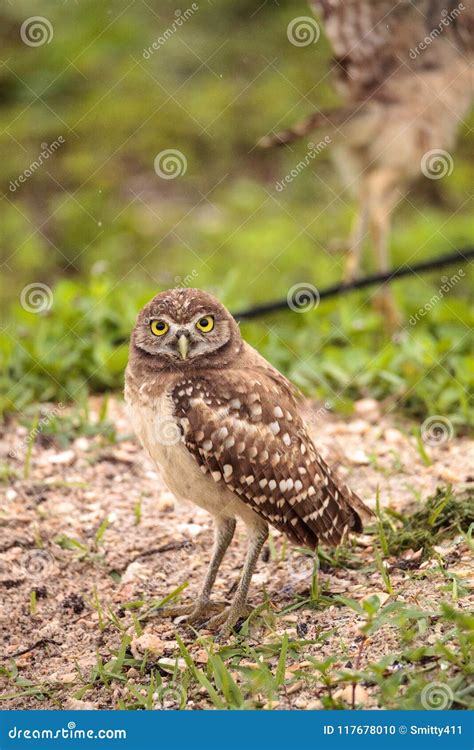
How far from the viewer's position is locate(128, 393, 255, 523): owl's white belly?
348cm

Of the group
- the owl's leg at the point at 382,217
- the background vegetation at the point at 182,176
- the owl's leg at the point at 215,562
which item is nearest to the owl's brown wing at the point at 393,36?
the owl's leg at the point at 382,217

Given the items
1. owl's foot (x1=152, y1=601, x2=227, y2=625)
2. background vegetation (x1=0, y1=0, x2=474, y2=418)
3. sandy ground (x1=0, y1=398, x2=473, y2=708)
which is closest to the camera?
sandy ground (x1=0, y1=398, x2=473, y2=708)

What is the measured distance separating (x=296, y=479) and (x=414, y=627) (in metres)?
0.66

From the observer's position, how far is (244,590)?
361 centimetres

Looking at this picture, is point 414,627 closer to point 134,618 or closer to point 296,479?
point 296,479

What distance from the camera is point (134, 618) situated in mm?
3564

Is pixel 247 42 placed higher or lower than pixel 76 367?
higher

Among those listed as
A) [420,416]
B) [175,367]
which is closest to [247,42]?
[420,416]

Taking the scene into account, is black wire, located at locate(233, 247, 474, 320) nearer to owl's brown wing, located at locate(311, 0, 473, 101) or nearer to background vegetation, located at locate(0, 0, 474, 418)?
background vegetation, located at locate(0, 0, 474, 418)

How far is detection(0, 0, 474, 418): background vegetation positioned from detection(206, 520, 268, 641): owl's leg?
2.34 metres

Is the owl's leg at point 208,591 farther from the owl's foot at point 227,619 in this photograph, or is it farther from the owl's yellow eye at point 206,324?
the owl's yellow eye at point 206,324

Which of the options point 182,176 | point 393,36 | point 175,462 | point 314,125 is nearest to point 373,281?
point 314,125

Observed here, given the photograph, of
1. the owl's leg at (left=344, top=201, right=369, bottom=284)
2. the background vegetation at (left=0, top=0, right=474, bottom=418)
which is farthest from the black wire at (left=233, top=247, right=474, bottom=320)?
the background vegetation at (left=0, top=0, right=474, bottom=418)

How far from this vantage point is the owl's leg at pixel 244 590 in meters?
3.59
